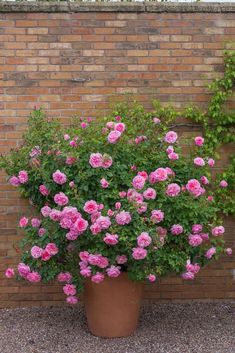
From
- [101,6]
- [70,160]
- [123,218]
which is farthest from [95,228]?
[101,6]

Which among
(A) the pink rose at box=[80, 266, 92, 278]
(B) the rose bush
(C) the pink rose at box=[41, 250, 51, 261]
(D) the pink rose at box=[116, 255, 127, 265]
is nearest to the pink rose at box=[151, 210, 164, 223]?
(B) the rose bush

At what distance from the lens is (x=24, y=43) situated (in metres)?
4.69

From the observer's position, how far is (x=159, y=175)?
381 cm

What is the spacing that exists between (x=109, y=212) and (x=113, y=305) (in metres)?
0.81

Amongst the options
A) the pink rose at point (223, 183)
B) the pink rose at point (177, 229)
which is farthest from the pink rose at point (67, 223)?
the pink rose at point (223, 183)

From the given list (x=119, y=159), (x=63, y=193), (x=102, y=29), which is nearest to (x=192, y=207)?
(x=119, y=159)

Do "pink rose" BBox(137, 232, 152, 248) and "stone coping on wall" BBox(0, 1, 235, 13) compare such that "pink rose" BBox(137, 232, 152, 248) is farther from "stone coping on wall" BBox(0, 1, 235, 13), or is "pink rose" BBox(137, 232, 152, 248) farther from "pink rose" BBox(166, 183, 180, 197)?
"stone coping on wall" BBox(0, 1, 235, 13)

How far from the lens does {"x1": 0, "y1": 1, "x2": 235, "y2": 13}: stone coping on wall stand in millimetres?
4633

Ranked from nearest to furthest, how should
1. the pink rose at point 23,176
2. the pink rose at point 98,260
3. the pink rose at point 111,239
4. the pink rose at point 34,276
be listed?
the pink rose at point 111,239 → the pink rose at point 98,260 → the pink rose at point 34,276 → the pink rose at point 23,176

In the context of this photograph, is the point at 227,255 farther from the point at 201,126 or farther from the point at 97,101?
the point at 97,101

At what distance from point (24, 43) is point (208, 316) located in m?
2.81

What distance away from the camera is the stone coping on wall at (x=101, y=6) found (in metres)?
4.63

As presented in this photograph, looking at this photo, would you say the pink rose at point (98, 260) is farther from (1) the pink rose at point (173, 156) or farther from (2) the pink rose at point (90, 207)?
(1) the pink rose at point (173, 156)

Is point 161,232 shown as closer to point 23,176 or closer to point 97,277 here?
point 97,277
